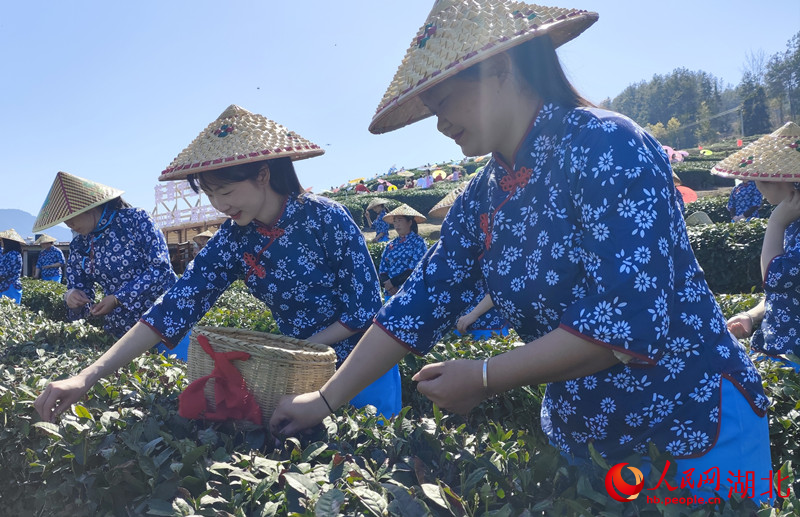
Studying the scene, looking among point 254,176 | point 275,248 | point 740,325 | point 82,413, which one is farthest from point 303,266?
point 740,325

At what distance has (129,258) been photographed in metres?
4.04

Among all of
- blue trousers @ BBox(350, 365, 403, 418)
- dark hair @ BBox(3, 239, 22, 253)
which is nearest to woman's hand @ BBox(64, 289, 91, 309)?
blue trousers @ BBox(350, 365, 403, 418)

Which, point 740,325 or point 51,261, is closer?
point 740,325

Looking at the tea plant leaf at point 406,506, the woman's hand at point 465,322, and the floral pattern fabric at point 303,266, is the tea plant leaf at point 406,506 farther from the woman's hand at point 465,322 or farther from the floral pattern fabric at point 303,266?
the woman's hand at point 465,322

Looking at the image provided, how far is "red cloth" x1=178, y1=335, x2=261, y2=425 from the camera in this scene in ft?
6.25

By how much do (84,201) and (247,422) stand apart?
9.04 ft

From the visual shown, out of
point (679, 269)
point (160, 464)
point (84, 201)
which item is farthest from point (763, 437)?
point (84, 201)

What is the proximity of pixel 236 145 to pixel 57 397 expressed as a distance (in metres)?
1.23

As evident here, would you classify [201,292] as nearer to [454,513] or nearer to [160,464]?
[160,464]

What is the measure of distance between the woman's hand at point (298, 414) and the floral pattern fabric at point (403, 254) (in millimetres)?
6387

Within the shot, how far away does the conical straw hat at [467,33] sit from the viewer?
1.35 meters

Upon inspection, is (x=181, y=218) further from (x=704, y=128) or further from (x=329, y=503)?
(x=704, y=128)

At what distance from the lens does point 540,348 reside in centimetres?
126

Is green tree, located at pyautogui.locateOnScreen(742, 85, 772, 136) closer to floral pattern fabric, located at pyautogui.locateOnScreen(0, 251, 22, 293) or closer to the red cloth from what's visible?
floral pattern fabric, located at pyautogui.locateOnScreen(0, 251, 22, 293)
